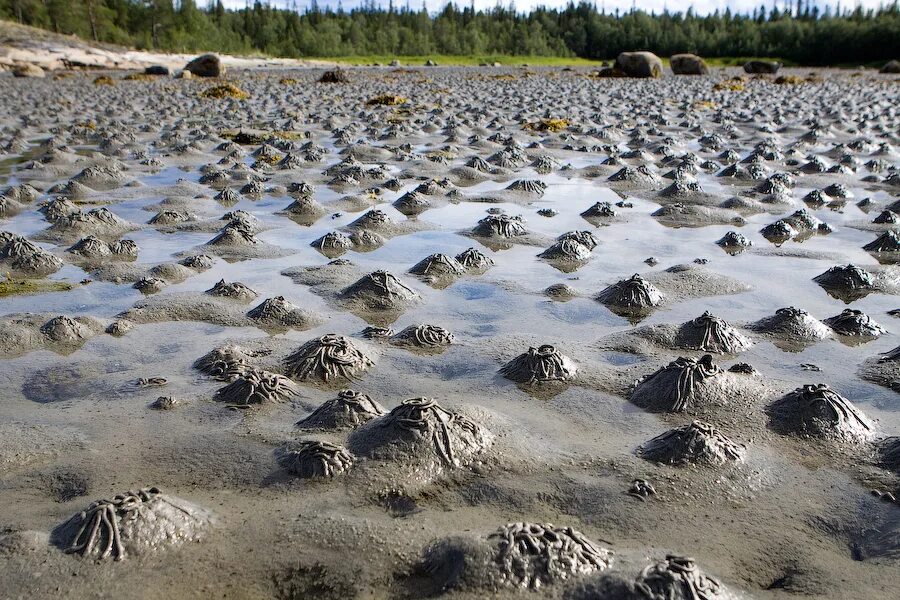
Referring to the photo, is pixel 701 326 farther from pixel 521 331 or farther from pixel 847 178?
pixel 847 178

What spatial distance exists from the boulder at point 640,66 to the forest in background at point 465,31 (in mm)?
34948

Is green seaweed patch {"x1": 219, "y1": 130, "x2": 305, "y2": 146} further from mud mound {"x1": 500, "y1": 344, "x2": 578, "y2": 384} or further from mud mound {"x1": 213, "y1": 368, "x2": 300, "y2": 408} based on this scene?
mud mound {"x1": 500, "y1": 344, "x2": 578, "y2": 384}

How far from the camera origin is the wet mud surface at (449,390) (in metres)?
3.20

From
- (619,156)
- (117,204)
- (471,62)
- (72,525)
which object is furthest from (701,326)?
(471,62)

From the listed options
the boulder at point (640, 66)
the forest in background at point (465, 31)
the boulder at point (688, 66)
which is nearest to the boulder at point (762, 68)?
the boulder at point (688, 66)

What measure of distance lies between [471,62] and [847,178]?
205ft

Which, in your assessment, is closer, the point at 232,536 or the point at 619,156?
the point at 232,536

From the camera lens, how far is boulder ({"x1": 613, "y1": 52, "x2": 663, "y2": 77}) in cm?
4272

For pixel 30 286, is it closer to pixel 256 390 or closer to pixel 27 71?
pixel 256 390

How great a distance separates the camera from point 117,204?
10.4 meters

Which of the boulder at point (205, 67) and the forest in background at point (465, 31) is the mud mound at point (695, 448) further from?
the forest in background at point (465, 31)

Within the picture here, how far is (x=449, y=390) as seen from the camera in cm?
488

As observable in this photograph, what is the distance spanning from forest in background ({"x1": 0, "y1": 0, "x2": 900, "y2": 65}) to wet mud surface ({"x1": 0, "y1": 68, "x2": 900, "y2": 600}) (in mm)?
65490

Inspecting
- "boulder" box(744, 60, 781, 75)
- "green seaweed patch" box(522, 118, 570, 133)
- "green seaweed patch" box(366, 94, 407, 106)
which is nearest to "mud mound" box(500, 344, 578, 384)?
"green seaweed patch" box(522, 118, 570, 133)
